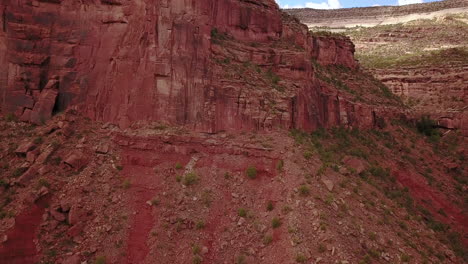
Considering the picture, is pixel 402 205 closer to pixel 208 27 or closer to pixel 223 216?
pixel 223 216

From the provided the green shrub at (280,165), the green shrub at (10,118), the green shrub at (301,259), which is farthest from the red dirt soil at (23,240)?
the green shrub at (280,165)

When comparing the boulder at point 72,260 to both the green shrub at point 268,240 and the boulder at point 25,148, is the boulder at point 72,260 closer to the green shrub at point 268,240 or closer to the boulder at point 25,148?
the boulder at point 25,148

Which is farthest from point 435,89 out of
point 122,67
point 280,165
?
point 122,67

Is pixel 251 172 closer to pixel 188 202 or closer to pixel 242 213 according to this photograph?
pixel 242 213

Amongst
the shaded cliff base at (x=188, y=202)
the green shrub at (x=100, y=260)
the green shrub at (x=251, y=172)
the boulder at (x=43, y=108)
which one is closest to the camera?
the green shrub at (x=100, y=260)

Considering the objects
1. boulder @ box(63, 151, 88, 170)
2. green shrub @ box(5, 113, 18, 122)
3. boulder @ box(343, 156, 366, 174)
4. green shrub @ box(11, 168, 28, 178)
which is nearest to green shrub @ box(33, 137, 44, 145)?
green shrub @ box(11, 168, 28, 178)

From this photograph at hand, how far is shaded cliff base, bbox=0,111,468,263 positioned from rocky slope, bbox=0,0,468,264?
0.23 feet

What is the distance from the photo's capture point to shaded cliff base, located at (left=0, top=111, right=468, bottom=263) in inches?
718

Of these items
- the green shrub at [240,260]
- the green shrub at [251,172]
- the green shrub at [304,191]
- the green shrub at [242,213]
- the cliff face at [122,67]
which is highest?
the cliff face at [122,67]

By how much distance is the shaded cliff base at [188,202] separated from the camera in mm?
18234

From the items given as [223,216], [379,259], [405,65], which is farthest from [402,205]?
[405,65]

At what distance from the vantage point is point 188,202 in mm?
20312

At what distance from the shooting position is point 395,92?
50.2m

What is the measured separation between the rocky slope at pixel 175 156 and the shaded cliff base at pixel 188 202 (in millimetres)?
70
